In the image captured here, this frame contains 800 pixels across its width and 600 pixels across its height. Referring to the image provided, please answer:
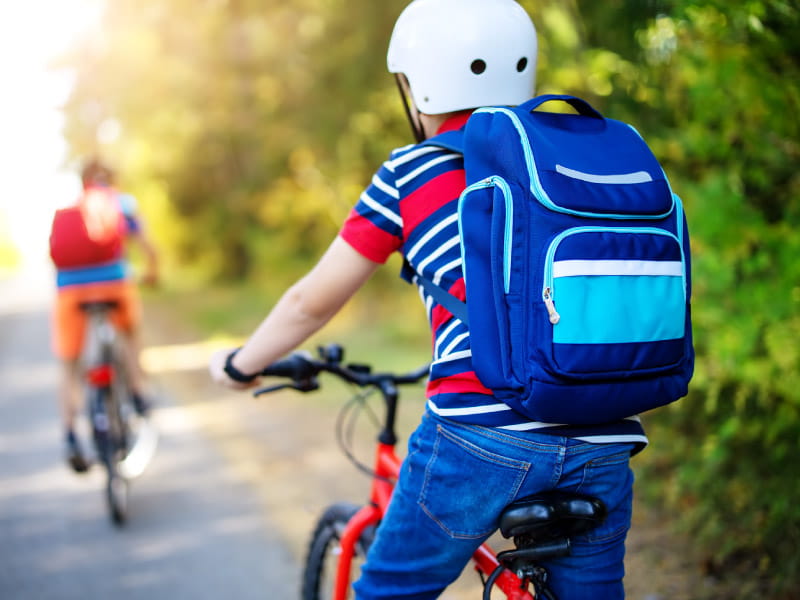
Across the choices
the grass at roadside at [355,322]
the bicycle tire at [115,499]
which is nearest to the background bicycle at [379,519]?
the bicycle tire at [115,499]

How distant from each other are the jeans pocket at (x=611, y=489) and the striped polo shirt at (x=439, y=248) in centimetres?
6

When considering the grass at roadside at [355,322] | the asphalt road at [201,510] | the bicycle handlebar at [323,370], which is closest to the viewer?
the bicycle handlebar at [323,370]

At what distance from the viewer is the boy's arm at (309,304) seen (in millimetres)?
1964

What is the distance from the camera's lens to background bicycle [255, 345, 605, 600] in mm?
1801

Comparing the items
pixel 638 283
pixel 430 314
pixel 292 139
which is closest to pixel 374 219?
pixel 430 314

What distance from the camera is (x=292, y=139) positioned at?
12461 mm

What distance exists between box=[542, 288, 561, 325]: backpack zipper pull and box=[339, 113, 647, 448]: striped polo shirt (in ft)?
0.78

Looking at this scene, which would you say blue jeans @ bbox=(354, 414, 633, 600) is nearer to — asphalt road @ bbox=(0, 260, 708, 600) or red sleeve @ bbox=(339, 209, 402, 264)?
red sleeve @ bbox=(339, 209, 402, 264)

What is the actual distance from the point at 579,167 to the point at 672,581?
106 inches

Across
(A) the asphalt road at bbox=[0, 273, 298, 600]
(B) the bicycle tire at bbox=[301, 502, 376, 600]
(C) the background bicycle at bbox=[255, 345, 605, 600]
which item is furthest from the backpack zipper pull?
(A) the asphalt road at bbox=[0, 273, 298, 600]

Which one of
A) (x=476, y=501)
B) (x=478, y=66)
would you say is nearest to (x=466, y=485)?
(x=476, y=501)

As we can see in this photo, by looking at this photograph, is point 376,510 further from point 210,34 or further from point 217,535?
point 210,34

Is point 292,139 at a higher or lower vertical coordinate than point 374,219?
lower

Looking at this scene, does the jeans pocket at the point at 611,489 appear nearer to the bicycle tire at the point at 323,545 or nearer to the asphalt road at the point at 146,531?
the bicycle tire at the point at 323,545
